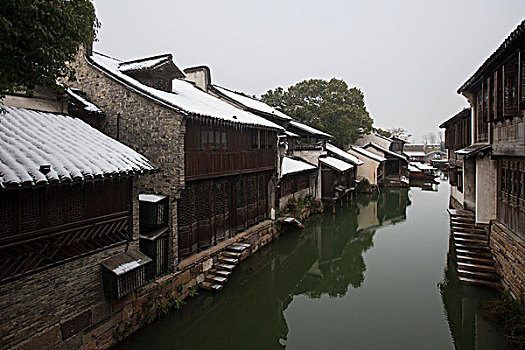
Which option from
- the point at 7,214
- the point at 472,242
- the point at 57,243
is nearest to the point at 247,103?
the point at 472,242

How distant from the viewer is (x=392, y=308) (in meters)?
11.3

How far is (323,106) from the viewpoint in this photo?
4012 centimetres

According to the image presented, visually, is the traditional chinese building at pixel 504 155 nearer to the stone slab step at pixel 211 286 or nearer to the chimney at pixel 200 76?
the stone slab step at pixel 211 286

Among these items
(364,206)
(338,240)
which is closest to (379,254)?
(338,240)

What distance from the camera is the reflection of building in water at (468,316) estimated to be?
9.13m

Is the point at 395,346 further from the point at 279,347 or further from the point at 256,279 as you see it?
the point at 256,279

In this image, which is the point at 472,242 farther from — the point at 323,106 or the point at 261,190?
the point at 323,106

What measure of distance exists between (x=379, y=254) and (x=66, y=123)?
15196mm

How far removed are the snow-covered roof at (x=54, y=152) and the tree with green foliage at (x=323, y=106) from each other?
3157cm

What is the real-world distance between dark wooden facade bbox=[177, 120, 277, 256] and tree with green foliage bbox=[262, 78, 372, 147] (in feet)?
74.9

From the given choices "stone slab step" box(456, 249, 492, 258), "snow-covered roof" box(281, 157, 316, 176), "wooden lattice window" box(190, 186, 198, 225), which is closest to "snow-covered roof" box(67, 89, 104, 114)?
"wooden lattice window" box(190, 186, 198, 225)

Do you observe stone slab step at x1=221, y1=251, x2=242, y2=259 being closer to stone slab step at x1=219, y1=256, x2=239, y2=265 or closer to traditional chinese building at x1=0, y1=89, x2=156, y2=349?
stone slab step at x1=219, y1=256, x2=239, y2=265

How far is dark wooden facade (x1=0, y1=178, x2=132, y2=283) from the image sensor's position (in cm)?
650

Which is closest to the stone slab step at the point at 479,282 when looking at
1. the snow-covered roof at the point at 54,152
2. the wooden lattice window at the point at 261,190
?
the wooden lattice window at the point at 261,190
